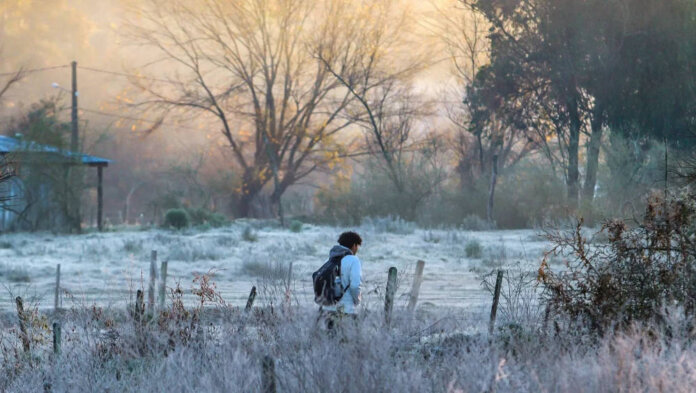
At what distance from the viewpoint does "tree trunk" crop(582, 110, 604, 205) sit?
31.9 metres

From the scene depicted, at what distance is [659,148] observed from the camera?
2931 centimetres

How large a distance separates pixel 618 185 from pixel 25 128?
27950 mm

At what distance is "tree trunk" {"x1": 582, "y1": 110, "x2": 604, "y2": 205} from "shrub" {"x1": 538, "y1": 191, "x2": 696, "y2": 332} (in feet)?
73.0

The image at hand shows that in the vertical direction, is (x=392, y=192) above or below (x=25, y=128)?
below

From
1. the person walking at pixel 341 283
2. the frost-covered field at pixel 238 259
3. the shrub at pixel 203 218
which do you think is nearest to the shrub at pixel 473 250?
the frost-covered field at pixel 238 259

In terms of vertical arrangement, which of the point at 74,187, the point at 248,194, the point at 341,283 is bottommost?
the point at 341,283

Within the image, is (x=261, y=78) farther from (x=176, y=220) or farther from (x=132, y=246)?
(x=132, y=246)

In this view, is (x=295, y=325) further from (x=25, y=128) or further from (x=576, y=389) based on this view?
(x=25, y=128)

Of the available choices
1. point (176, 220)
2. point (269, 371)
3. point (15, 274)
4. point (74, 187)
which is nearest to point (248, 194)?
point (176, 220)

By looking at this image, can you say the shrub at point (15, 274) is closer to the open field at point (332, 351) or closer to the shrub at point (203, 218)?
the open field at point (332, 351)

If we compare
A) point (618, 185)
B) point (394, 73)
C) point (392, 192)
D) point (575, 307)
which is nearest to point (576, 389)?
point (575, 307)

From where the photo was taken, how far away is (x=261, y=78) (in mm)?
48938

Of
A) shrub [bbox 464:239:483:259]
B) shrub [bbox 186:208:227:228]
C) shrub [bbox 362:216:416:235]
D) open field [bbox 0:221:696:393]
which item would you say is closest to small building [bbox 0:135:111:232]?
shrub [bbox 186:208:227:228]

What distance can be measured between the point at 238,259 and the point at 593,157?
14.5 metres
